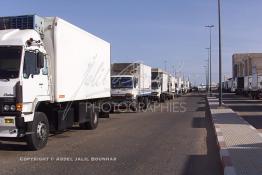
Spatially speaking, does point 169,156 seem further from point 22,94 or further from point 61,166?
point 22,94

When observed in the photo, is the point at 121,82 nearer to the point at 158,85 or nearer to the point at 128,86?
the point at 128,86

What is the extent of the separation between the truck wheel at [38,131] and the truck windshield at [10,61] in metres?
1.36

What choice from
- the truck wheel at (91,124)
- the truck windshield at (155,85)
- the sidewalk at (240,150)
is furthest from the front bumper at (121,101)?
the truck windshield at (155,85)

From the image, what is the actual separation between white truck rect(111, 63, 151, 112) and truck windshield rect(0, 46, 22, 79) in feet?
57.1

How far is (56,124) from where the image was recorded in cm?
1506

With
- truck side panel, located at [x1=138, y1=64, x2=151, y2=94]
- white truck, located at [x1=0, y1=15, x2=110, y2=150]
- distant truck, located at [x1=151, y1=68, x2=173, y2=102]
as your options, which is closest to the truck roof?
white truck, located at [x1=0, y1=15, x2=110, y2=150]

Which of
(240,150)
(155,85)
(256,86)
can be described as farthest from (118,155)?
(256,86)

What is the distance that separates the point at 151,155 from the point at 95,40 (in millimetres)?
8612

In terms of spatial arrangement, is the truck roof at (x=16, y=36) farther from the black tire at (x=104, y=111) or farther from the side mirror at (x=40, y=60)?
the black tire at (x=104, y=111)

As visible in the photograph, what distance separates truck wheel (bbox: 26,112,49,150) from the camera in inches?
506

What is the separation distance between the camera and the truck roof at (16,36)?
12922 millimetres

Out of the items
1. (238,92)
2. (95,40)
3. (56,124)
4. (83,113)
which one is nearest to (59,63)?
(56,124)

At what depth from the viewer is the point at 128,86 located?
3122 cm

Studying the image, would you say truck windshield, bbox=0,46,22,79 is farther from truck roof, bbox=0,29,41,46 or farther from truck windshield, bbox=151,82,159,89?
truck windshield, bbox=151,82,159,89
